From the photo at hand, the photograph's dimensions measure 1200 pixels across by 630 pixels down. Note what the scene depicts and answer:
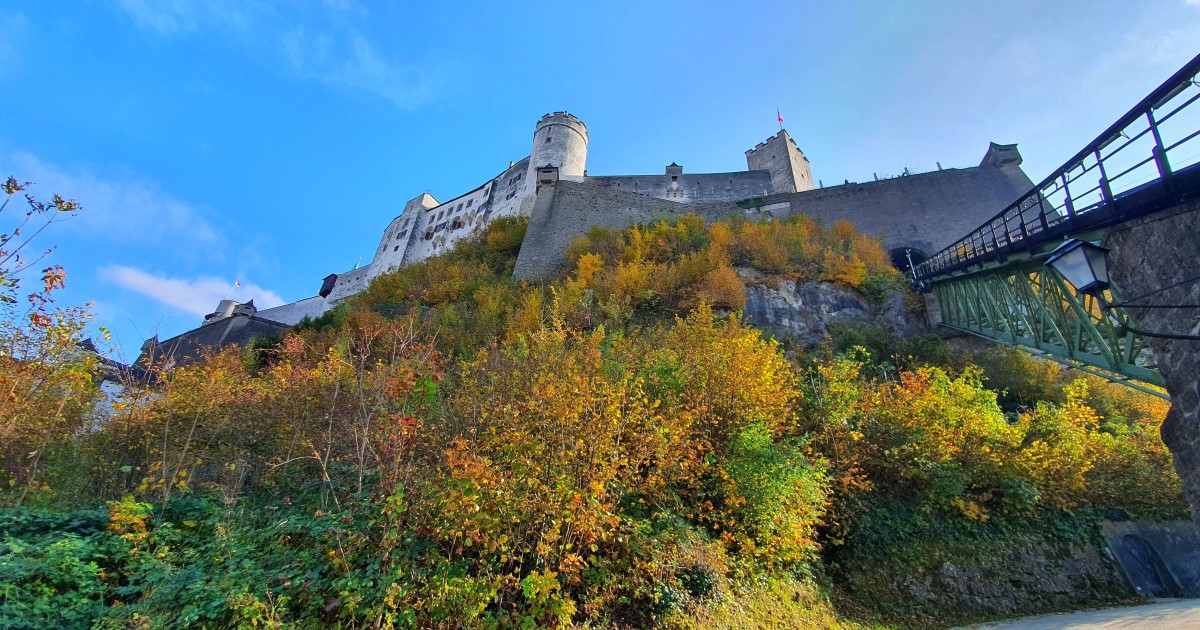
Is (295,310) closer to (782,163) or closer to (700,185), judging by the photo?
(700,185)

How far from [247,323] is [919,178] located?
123 ft

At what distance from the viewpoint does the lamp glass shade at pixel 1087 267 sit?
442cm

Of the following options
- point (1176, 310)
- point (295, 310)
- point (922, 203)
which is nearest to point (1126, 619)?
point (1176, 310)

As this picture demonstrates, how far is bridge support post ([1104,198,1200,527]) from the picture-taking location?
17.1ft

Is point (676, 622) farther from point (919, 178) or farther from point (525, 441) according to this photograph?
point (919, 178)

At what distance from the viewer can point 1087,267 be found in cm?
444

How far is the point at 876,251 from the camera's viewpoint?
69.2ft

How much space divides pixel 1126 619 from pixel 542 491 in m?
8.10

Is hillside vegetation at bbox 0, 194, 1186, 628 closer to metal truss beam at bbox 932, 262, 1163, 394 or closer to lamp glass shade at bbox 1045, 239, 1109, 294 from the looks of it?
metal truss beam at bbox 932, 262, 1163, 394

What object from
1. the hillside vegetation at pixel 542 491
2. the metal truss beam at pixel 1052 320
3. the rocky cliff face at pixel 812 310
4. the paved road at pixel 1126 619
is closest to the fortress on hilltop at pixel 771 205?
the rocky cliff face at pixel 812 310

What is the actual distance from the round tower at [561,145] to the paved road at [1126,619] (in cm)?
3174

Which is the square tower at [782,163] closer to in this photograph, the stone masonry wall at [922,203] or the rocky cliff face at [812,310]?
the stone masonry wall at [922,203]

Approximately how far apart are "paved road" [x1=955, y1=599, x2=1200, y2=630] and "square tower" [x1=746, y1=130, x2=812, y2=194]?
3026 centimetres

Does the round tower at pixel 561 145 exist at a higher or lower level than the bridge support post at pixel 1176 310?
higher
